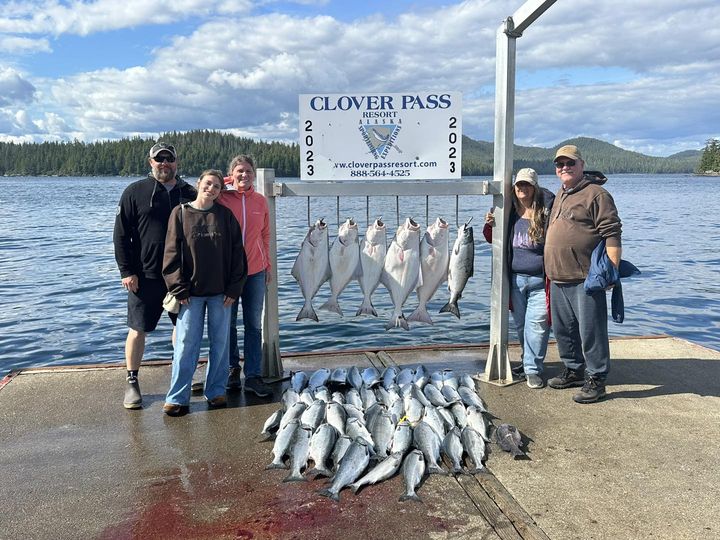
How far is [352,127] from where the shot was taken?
5.98 meters

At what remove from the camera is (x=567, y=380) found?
5859mm

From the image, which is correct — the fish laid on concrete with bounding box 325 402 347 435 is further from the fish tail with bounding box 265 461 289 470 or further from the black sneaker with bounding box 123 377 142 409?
the black sneaker with bounding box 123 377 142 409

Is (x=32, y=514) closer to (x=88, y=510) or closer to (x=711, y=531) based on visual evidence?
(x=88, y=510)

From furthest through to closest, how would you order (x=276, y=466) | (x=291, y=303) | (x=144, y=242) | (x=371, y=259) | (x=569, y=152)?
(x=291, y=303) → (x=371, y=259) → (x=569, y=152) → (x=144, y=242) → (x=276, y=466)

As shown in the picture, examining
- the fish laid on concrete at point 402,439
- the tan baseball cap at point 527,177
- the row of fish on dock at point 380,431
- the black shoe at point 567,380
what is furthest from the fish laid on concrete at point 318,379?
the tan baseball cap at point 527,177

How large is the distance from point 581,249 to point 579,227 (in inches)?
7.7

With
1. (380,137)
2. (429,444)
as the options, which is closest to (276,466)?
(429,444)

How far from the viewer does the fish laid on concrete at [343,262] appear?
607 centimetres

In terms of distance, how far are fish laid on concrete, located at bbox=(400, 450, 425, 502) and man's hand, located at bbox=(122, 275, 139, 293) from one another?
2.80 metres

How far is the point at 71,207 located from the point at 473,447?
45653 mm

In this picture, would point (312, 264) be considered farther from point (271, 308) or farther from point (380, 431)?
point (380, 431)

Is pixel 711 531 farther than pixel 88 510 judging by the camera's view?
No

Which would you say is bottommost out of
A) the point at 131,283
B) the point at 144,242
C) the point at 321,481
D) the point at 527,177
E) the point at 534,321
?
the point at 321,481

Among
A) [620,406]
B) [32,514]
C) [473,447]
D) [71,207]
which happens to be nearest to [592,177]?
[620,406]
